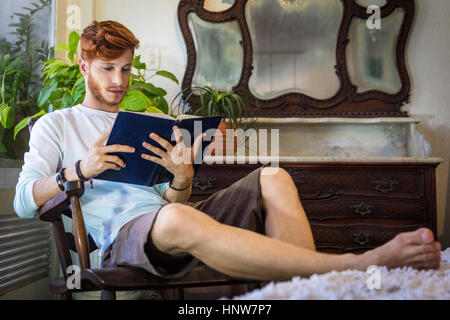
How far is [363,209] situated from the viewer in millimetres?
2205

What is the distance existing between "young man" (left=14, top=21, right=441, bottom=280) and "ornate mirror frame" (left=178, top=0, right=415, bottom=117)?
1218 mm

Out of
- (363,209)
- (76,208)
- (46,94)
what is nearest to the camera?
(76,208)

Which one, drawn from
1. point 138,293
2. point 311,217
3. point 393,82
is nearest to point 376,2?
point 393,82

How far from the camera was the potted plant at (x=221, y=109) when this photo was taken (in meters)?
2.38

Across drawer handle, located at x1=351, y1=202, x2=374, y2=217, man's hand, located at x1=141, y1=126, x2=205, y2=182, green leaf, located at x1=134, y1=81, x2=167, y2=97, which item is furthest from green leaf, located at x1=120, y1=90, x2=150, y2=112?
drawer handle, located at x1=351, y1=202, x2=374, y2=217

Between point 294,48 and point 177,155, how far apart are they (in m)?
1.67

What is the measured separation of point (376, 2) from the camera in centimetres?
271

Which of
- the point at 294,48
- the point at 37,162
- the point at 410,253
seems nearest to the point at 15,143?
the point at 37,162

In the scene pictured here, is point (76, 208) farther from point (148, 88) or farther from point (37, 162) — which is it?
point (148, 88)

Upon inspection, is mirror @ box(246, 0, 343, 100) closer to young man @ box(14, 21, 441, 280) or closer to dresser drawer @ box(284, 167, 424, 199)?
dresser drawer @ box(284, 167, 424, 199)

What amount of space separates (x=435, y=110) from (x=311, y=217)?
3.92 ft

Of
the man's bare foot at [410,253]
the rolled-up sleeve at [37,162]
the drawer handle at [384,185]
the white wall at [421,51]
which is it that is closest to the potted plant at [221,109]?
the white wall at [421,51]

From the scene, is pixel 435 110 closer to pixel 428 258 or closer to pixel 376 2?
pixel 376 2
